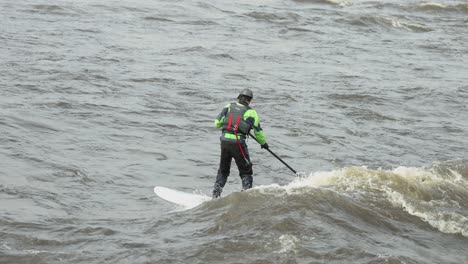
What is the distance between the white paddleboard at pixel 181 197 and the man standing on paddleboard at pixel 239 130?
33cm

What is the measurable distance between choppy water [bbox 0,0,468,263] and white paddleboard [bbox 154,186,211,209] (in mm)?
194

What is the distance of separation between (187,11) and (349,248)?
26.9 metres

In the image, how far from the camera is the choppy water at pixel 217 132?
459 inches

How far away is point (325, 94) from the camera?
2430 centimetres

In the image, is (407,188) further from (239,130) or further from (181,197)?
(181,197)

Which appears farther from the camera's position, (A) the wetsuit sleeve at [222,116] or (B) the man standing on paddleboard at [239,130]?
(A) the wetsuit sleeve at [222,116]

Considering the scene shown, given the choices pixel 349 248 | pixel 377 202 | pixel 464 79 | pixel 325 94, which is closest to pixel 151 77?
pixel 325 94

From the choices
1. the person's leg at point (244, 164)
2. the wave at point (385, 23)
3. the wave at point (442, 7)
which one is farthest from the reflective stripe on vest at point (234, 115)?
the wave at point (442, 7)

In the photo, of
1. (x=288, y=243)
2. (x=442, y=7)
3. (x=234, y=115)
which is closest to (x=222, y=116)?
(x=234, y=115)

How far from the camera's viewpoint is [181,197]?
14031 millimetres

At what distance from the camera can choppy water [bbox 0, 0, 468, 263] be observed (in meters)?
11.7

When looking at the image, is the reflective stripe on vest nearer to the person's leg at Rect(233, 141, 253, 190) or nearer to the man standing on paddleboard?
the man standing on paddleboard

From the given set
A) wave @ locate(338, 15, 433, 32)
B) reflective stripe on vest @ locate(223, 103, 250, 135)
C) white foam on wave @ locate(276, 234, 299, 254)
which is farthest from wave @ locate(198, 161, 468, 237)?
wave @ locate(338, 15, 433, 32)

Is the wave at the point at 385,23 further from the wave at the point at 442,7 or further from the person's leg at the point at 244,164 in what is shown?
the person's leg at the point at 244,164
